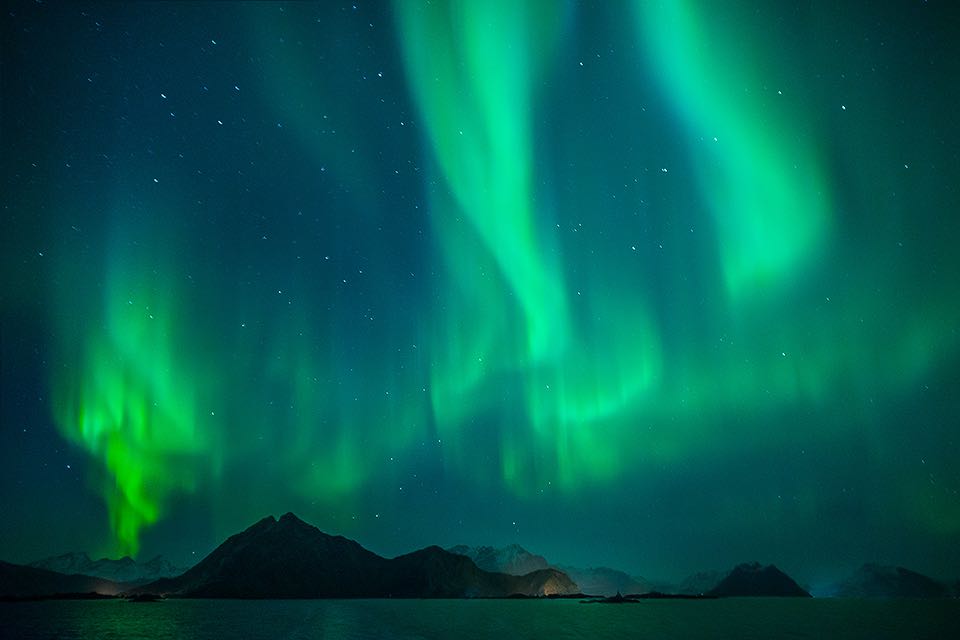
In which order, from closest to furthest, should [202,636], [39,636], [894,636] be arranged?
[39,636], [202,636], [894,636]

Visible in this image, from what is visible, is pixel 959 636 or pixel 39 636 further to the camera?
pixel 959 636

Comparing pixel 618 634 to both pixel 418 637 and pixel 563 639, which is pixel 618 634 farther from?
pixel 418 637

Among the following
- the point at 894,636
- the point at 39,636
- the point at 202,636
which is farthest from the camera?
the point at 894,636

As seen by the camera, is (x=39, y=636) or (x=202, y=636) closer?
(x=39, y=636)

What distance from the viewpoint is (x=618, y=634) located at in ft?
386

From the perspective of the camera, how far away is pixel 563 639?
100812 millimetres

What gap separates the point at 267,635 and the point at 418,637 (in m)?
24.5

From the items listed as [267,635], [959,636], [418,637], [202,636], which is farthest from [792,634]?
[202,636]

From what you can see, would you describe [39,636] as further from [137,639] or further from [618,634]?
[618,634]

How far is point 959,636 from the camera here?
10694 cm

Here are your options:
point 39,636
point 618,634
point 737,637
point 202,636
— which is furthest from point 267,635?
point 737,637

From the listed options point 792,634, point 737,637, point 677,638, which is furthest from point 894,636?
point 677,638

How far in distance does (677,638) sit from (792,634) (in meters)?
26.0

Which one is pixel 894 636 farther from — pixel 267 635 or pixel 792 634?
pixel 267 635
